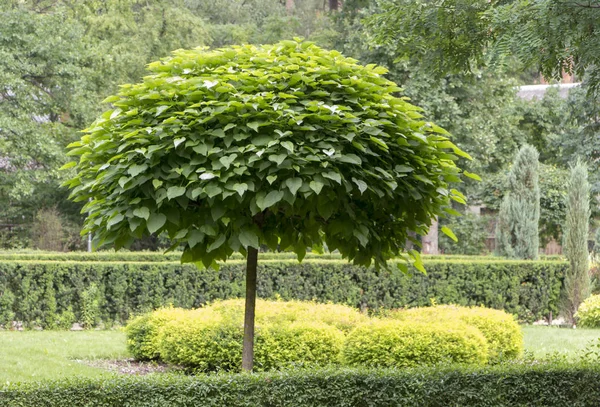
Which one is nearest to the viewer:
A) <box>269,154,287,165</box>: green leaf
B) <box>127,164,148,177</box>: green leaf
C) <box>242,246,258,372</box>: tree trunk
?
<box>269,154,287,165</box>: green leaf

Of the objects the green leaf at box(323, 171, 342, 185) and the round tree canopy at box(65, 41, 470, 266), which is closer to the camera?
the green leaf at box(323, 171, 342, 185)

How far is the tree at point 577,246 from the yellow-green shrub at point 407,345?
8.87 metres

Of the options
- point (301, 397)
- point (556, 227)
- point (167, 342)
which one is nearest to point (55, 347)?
point (167, 342)

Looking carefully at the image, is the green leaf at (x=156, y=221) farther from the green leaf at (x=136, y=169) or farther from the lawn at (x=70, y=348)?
the lawn at (x=70, y=348)

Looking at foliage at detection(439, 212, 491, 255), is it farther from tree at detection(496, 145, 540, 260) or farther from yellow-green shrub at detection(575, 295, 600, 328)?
yellow-green shrub at detection(575, 295, 600, 328)

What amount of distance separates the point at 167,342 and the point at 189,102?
150 inches

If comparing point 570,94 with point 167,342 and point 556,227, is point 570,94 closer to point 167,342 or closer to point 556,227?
point 556,227

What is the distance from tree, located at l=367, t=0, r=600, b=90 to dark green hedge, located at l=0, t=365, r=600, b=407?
2406 millimetres

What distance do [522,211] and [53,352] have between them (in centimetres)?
1181

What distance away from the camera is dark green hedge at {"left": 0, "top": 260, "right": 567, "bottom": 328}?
1247 cm

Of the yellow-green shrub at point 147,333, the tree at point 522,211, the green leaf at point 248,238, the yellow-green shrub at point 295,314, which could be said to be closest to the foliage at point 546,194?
the tree at point 522,211

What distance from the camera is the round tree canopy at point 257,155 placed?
16.3ft

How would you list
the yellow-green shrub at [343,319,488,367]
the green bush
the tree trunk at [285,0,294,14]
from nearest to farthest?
the yellow-green shrub at [343,319,488,367]
the green bush
the tree trunk at [285,0,294,14]

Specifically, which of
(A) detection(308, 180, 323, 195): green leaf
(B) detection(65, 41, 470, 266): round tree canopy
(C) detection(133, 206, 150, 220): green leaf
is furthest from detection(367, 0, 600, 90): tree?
(C) detection(133, 206, 150, 220): green leaf
